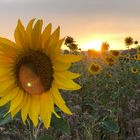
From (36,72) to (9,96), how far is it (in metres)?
0.15

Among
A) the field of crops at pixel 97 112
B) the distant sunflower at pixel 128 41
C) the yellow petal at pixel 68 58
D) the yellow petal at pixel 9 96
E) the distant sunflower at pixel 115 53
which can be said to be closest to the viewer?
the yellow petal at pixel 68 58

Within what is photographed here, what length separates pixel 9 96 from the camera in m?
1.76

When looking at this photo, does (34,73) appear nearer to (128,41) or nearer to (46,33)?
(46,33)

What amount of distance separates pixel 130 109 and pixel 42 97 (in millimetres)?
2612

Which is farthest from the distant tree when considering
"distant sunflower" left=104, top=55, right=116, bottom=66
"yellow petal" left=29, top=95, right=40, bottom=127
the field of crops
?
"yellow petal" left=29, top=95, right=40, bottom=127

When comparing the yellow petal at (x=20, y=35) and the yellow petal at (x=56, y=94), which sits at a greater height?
the yellow petal at (x=20, y=35)

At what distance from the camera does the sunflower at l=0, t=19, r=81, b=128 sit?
1619mm

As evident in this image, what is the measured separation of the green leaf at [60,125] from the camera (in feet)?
5.28

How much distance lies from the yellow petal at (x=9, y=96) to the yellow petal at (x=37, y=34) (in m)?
0.20

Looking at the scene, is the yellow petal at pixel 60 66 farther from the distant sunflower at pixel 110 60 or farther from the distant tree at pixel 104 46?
the distant tree at pixel 104 46

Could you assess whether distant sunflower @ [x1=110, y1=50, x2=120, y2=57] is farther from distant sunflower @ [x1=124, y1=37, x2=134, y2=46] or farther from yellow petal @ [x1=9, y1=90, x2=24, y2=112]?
yellow petal @ [x1=9, y1=90, x2=24, y2=112]

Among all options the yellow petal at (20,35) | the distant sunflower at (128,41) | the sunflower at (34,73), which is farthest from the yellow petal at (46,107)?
the distant sunflower at (128,41)

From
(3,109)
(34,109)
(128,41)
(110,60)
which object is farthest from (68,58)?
(128,41)

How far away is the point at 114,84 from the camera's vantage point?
5.98m
